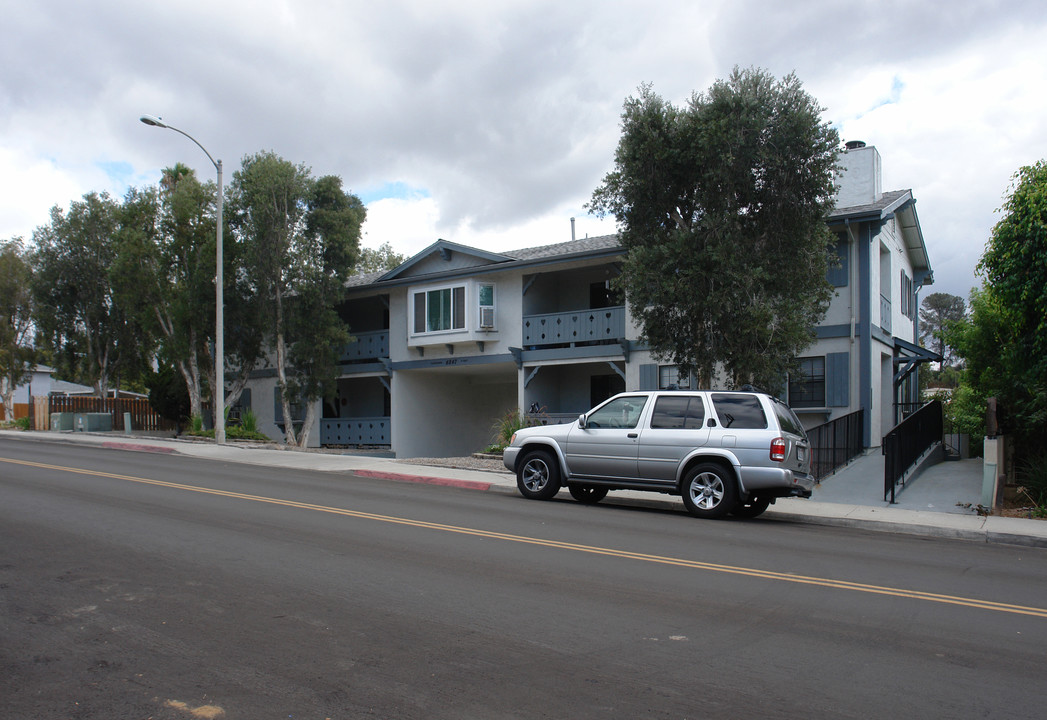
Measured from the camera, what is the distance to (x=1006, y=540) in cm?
1084

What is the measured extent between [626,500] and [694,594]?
23.2 feet

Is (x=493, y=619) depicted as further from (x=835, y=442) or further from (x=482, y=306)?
(x=482, y=306)

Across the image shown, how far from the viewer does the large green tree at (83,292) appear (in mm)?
33500

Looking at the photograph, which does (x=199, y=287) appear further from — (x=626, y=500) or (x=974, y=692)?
(x=974, y=692)

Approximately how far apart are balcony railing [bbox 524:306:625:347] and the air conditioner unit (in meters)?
1.09

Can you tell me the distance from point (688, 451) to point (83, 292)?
3045cm

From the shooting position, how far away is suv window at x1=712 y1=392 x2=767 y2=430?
38.3ft

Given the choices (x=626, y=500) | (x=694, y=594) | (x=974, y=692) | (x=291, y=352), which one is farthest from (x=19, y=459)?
(x=974, y=692)

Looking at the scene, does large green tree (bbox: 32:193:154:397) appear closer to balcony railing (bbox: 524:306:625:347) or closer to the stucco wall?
the stucco wall

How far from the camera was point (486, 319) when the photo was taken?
2531 cm

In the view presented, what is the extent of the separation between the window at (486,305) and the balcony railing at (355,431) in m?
A: 5.62

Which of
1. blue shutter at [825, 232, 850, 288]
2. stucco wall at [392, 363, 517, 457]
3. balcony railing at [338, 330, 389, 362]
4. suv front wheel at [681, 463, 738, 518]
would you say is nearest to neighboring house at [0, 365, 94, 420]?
balcony railing at [338, 330, 389, 362]

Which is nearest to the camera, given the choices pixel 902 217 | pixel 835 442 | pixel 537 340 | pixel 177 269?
pixel 835 442

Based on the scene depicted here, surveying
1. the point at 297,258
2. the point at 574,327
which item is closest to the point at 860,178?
the point at 574,327
